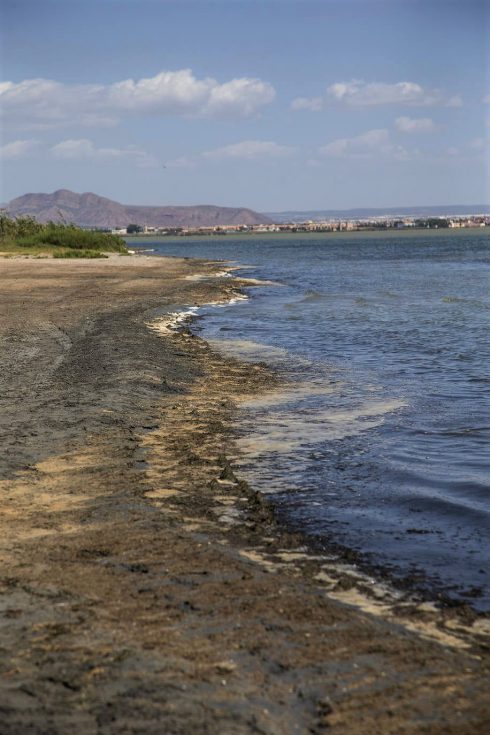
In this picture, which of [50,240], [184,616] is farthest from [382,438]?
[50,240]

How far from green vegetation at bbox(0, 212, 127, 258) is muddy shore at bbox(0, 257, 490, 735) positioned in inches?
2588

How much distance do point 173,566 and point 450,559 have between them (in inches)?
85.1

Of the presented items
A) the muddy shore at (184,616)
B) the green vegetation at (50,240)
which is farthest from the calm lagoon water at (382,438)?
the green vegetation at (50,240)

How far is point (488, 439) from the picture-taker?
38.8 feet

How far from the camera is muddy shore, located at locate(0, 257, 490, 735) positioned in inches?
189

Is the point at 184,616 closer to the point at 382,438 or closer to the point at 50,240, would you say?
the point at 382,438

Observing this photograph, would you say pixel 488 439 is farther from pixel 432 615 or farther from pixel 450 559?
pixel 432 615

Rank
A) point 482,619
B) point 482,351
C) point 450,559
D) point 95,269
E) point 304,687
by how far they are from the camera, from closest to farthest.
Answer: point 304,687
point 482,619
point 450,559
point 482,351
point 95,269

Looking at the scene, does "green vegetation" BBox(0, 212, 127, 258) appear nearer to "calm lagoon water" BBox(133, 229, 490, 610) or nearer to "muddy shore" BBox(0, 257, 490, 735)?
"calm lagoon water" BBox(133, 229, 490, 610)

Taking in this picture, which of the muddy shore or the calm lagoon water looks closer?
the muddy shore

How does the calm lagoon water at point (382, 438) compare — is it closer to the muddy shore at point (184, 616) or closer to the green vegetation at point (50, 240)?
the muddy shore at point (184, 616)

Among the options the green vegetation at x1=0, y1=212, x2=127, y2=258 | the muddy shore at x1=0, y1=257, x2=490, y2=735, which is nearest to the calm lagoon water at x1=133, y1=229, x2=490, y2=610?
the muddy shore at x1=0, y1=257, x2=490, y2=735

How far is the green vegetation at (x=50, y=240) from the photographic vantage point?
7919cm

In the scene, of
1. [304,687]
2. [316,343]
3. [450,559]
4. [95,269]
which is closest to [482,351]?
[316,343]
